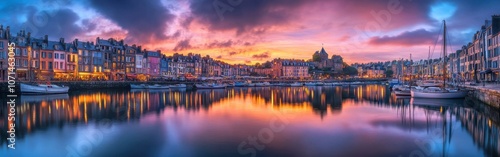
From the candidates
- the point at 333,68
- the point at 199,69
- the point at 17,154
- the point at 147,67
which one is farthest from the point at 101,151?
the point at 333,68

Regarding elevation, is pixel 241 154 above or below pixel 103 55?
below

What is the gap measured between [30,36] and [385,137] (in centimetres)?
6192

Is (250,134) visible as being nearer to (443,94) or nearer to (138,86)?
(443,94)

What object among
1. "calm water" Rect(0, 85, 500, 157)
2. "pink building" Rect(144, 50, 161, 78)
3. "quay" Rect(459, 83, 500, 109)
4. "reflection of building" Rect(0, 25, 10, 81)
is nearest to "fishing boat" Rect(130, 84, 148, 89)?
"reflection of building" Rect(0, 25, 10, 81)

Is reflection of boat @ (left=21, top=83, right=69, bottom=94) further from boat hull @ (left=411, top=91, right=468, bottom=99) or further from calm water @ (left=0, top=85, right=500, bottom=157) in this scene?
boat hull @ (left=411, top=91, right=468, bottom=99)

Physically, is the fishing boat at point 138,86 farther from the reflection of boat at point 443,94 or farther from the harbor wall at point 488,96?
the harbor wall at point 488,96

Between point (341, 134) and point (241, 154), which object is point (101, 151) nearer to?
point (241, 154)

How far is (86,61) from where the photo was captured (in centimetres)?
7062

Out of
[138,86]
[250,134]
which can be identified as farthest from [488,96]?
[138,86]

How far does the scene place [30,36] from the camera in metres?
59.3

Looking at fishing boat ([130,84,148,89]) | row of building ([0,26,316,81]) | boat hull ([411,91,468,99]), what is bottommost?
boat hull ([411,91,468,99])

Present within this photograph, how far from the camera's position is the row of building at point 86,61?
55.9 m

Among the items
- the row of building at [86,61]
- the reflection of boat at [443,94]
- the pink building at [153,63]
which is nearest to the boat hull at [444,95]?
the reflection of boat at [443,94]

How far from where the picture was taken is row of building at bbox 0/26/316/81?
55.9 metres
